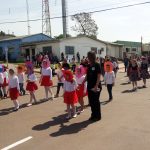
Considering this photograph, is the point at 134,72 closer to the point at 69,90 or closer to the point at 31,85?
the point at 31,85

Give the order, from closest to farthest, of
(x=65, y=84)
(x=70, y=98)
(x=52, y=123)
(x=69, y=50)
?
(x=52, y=123), (x=70, y=98), (x=65, y=84), (x=69, y=50)

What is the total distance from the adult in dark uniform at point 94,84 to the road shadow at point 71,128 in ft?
1.15

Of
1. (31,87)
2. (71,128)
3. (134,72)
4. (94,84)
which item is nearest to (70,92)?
(94,84)

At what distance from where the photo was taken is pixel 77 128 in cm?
1005

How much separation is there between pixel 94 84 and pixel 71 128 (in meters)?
1.55

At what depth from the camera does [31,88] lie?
14.4 m

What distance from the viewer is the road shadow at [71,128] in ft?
31.3

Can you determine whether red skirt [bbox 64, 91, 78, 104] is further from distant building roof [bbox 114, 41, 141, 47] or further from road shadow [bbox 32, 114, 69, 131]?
distant building roof [bbox 114, 41, 141, 47]

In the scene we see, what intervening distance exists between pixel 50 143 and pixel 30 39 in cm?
4267

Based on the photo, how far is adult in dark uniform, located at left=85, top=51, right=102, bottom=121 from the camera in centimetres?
1079

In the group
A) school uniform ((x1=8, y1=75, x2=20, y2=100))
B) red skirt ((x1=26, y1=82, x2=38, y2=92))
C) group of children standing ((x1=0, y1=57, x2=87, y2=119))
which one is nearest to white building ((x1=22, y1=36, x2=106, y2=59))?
group of children standing ((x1=0, y1=57, x2=87, y2=119))

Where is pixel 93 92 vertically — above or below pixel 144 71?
below

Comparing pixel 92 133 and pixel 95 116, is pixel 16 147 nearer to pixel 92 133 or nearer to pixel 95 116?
pixel 92 133

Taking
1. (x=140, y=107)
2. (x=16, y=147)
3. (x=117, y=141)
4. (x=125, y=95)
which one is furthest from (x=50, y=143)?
(x=125, y=95)
